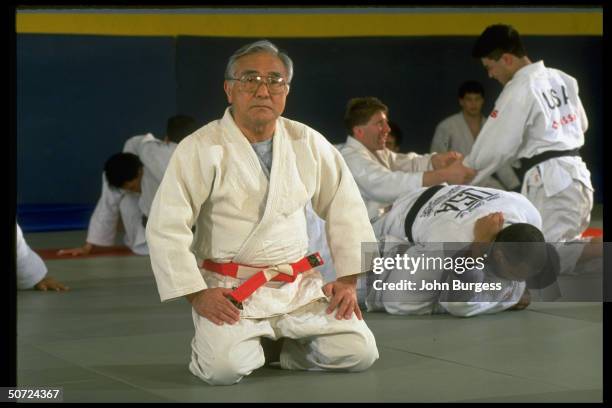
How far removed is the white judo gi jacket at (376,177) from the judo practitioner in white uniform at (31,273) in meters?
1.58

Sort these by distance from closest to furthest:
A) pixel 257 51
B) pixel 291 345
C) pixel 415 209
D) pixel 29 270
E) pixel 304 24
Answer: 1. pixel 257 51
2. pixel 291 345
3. pixel 415 209
4. pixel 29 270
5. pixel 304 24

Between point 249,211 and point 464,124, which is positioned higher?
point 464,124

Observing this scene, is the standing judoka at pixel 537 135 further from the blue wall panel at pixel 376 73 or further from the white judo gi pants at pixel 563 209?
the blue wall panel at pixel 376 73

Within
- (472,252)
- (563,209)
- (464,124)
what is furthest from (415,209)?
(464,124)

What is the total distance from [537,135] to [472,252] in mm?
1410

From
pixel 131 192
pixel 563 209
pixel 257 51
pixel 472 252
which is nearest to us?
pixel 257 51

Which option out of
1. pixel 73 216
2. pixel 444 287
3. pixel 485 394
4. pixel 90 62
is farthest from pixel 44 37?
pixel 485 394

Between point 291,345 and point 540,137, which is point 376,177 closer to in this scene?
point 540,137

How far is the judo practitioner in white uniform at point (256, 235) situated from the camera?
10.4 feet

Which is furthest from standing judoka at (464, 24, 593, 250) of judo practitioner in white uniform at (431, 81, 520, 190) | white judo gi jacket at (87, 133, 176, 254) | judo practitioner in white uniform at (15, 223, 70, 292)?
judo practitioner in white uniform at (431, 81, 520, 190)

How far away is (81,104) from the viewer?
27.3 ft

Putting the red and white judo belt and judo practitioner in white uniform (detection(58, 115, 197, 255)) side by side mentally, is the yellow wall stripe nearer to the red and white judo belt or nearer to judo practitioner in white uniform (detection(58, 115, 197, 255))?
judo practitioner in white uniform (detection(58, 115, 197, 255))

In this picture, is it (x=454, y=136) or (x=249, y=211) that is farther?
(x=454, y=136)

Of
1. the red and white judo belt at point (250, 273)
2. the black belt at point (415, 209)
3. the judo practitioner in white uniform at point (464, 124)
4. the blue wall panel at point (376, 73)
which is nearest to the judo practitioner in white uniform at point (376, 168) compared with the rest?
the black belt at point (415, 209)
